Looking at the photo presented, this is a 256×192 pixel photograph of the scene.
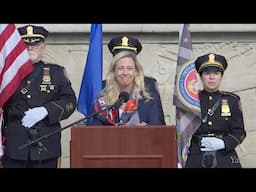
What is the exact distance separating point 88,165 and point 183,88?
1.69 m

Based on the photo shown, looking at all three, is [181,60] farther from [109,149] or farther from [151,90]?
[109,149]

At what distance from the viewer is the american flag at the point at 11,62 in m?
6.14

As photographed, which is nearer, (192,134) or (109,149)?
(109,149)

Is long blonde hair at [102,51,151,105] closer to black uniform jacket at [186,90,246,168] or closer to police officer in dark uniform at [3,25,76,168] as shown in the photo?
police officer in dark uniform at [3,25,76,168]

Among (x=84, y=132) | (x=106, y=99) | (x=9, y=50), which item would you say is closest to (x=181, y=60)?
(x=106, y=99)

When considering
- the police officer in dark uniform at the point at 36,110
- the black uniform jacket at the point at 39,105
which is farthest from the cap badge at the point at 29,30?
the black uniform jacket at the point at 39,105

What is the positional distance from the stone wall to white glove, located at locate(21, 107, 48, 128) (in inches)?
72.9

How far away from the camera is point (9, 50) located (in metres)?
6.19

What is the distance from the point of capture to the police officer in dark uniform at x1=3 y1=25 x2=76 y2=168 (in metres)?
6.08

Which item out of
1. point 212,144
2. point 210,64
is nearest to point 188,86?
point 210,64

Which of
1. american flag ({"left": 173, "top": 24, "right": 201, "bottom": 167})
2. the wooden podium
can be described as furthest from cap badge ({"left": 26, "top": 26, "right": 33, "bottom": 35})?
the wooden podium

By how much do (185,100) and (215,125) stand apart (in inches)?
11.0

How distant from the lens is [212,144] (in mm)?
6102

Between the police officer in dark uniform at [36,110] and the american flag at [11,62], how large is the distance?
0.05 m
